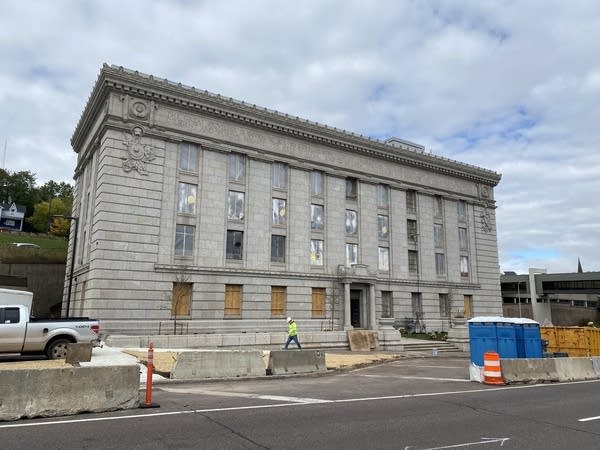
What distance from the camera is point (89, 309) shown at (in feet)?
88.5

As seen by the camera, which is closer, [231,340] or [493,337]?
[493,337]

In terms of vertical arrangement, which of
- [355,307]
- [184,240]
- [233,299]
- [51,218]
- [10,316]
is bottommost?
[10,316]

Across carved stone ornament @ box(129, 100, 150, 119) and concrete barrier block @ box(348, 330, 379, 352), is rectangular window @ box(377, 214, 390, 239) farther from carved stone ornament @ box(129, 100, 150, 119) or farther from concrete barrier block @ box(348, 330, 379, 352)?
carved stone ornament @ box(129, 100, 150, 119)

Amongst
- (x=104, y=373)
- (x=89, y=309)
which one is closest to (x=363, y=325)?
(x=89, y=309)

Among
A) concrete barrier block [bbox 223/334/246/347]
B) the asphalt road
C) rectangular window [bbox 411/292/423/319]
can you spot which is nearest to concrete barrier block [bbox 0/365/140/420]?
the asphalt road

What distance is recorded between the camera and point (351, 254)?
126 feet

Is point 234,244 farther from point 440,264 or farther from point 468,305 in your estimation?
point 468,305

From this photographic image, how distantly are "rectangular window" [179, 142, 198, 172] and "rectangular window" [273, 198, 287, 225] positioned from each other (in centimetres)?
669

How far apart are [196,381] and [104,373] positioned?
4913 mm

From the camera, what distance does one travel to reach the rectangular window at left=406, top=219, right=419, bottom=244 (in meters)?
42.7

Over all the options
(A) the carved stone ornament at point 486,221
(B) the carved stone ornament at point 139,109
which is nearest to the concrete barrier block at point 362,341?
(B) the carved stone ornament at point 139,109

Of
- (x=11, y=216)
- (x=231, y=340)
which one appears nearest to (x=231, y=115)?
(x=231, y=340)

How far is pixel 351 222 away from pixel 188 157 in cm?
1497

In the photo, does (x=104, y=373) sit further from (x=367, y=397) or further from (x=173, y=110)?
(x=173, y=110)
